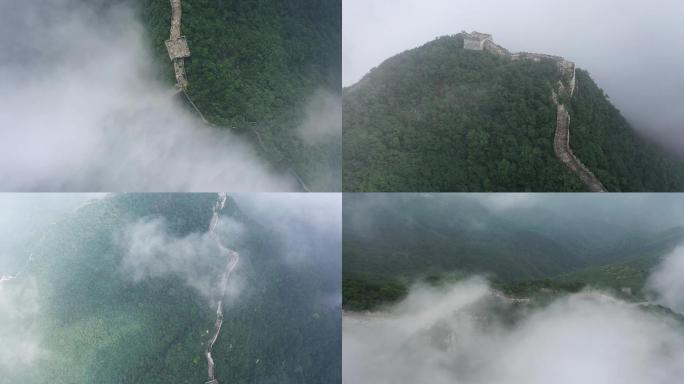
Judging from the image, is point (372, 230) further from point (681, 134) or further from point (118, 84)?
point (681, 134)

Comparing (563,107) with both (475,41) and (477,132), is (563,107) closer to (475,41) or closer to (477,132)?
(477,132)

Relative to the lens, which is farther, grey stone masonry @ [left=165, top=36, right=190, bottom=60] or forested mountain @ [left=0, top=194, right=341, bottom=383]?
grey stone masonry @ [left=165, top=36, right=190, bottom=60]

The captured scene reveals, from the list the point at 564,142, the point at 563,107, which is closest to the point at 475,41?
the point at 563,107

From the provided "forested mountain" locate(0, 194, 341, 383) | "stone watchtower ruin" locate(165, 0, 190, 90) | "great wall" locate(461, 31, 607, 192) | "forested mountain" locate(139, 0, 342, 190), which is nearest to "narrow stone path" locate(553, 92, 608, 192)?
"great wall" locate(461, 31, 607, 192)

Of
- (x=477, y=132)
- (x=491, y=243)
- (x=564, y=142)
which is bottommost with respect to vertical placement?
(x=491, y=243)

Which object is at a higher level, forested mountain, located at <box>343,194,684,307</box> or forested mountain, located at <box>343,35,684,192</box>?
forested mountain, located at <box>343,35,684,192</box>

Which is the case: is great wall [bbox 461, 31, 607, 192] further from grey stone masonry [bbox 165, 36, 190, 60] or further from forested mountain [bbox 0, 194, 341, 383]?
grey stone masonry [bbox 165, 36, 190, 60]

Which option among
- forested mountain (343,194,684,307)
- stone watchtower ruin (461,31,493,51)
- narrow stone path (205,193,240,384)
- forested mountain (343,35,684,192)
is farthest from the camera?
stone watchtower ruin (461,31,493,51)
